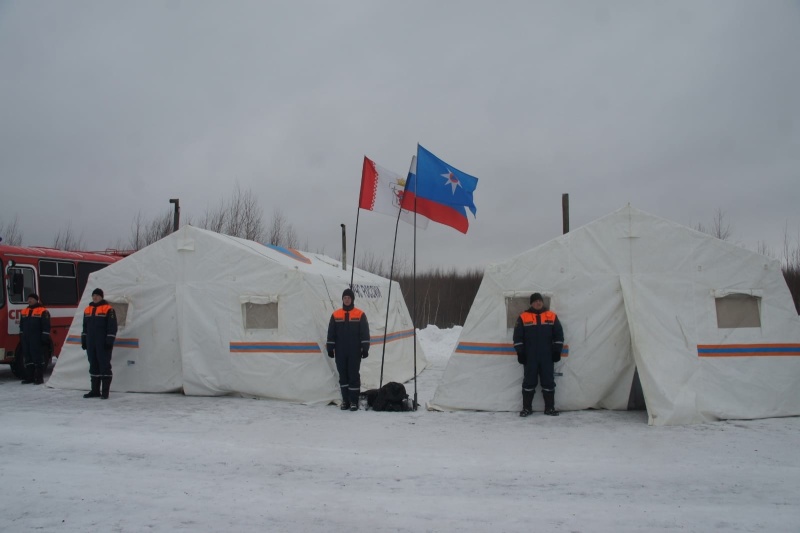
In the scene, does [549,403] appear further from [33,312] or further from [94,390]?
[33,312]

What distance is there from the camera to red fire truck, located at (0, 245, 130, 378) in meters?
12.8

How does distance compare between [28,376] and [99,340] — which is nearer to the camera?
[99,340]

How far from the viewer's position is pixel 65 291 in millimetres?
14578

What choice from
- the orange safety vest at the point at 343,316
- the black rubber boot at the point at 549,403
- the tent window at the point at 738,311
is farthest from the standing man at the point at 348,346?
the tent window at the point at 738,311

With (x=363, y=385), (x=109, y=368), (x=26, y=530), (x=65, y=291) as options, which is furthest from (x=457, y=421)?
(x=65, y=291)

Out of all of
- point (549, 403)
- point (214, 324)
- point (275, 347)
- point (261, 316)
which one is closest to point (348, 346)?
point (275, 347)

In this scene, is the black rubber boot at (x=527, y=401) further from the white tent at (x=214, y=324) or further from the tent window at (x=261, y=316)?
the tent window at (x=261, y=316)

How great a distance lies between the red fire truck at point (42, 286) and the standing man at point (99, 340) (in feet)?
10.1

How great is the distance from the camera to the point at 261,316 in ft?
35.3

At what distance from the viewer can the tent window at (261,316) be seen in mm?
10742

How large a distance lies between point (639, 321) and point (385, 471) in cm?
510

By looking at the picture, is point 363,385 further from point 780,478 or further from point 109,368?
point 780,478

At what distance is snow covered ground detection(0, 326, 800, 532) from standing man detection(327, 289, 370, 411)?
0.39 metres

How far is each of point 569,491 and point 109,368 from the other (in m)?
8.47
